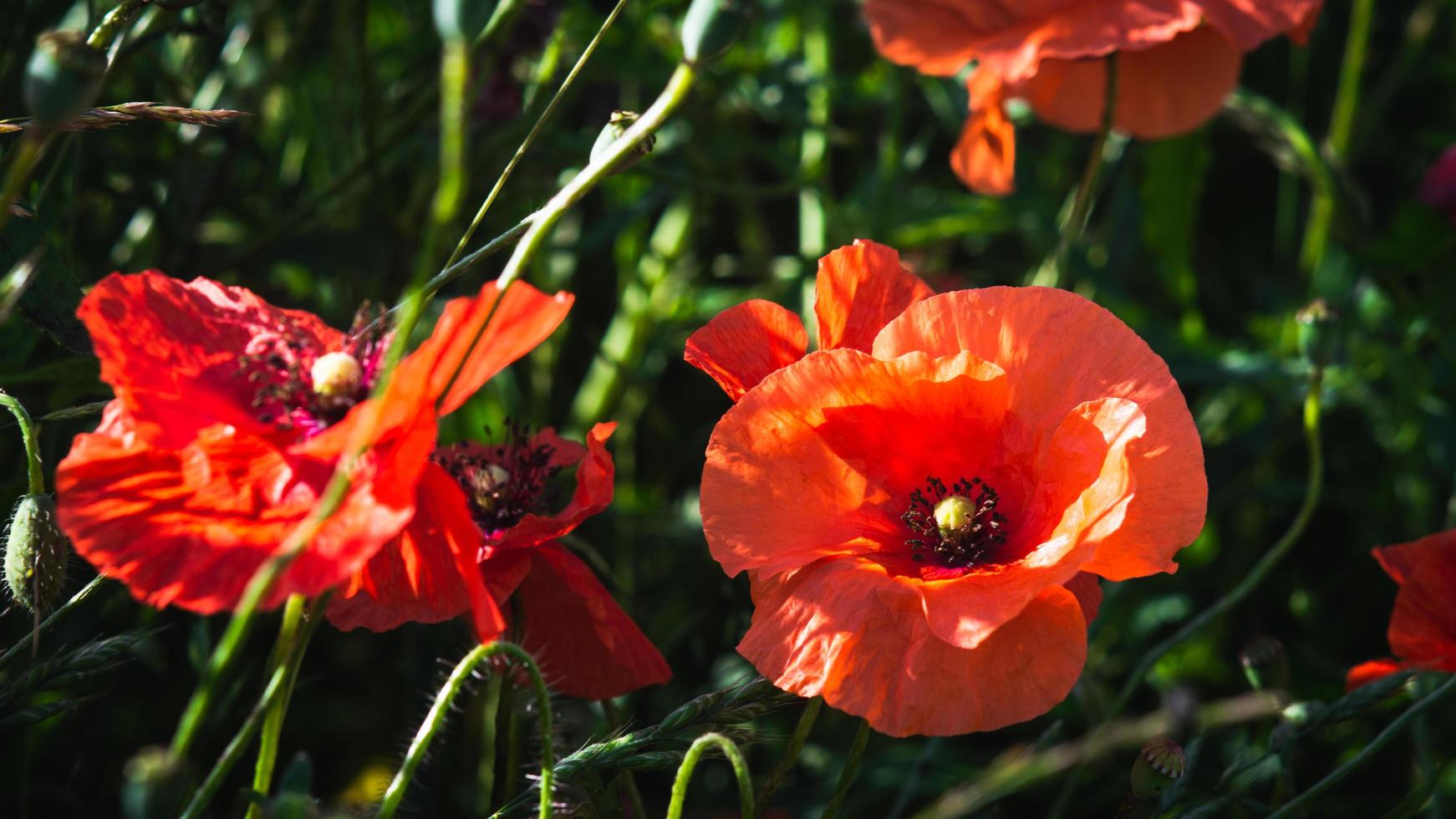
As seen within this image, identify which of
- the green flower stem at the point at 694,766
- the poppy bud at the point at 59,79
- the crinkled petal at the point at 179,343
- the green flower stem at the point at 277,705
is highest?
the poppy bud at the point at 59,79

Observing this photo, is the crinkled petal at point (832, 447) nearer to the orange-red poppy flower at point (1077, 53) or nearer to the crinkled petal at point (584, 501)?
the crinkled petal at point (584, 501)

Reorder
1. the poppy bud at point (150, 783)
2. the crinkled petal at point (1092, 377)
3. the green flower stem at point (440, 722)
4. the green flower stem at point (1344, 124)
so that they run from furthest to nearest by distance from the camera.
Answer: the green flower stem at point (1344, 124) < the crinkled petal at point (1092, 377) < the green flower stem at point (440, 722) < the poppy bud at point (150, 783)

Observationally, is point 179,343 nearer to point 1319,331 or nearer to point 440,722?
point 440,722

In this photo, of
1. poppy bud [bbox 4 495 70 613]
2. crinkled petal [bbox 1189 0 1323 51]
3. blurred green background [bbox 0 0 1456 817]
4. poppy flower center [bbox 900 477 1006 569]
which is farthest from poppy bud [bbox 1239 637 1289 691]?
poppy bud [bbox 4 495 70 613]

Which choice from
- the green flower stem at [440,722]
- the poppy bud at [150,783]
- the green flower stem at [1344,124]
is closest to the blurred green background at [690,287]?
the green flower stem at [1344,124]

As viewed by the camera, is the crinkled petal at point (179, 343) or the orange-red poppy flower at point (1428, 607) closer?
the crinkled petal at point (179, 343)

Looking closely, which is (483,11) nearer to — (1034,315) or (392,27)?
(1034,315)

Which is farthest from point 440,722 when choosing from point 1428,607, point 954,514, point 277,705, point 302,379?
point 1428,607
